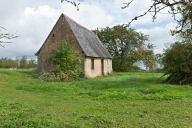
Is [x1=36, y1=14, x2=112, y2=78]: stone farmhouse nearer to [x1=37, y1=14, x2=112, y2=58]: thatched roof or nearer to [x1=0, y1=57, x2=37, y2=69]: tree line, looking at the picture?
[x1=37, y1=14, x2=112, y2=58]: thatched roof

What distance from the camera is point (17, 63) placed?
69688 mm

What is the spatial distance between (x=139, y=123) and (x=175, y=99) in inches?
327

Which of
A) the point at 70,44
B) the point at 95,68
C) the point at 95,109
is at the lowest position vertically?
the point at 95,109

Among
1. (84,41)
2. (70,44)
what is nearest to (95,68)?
(84,41)

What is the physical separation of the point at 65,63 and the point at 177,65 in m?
12.7

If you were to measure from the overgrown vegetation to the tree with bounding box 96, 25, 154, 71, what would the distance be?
28107mm

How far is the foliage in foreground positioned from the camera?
36.4 m

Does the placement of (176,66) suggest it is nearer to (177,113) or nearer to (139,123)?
(177,113)

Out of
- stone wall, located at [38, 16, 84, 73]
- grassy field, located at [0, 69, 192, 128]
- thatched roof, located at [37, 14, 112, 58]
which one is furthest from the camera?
thatched roof, located at [37, 14, 112, 58]

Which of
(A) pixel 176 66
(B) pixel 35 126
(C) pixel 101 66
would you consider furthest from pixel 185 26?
(C) pixel 101 66

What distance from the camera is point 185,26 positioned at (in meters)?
8.88

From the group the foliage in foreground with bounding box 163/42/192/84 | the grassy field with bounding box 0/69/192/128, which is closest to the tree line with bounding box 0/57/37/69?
the foliage in foreground with bounding box 163/42/192/84

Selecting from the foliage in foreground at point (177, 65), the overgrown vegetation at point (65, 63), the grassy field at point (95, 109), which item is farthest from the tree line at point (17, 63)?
the grassy field at point (95, 109)

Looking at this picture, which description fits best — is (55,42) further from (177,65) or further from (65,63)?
(177,65)
